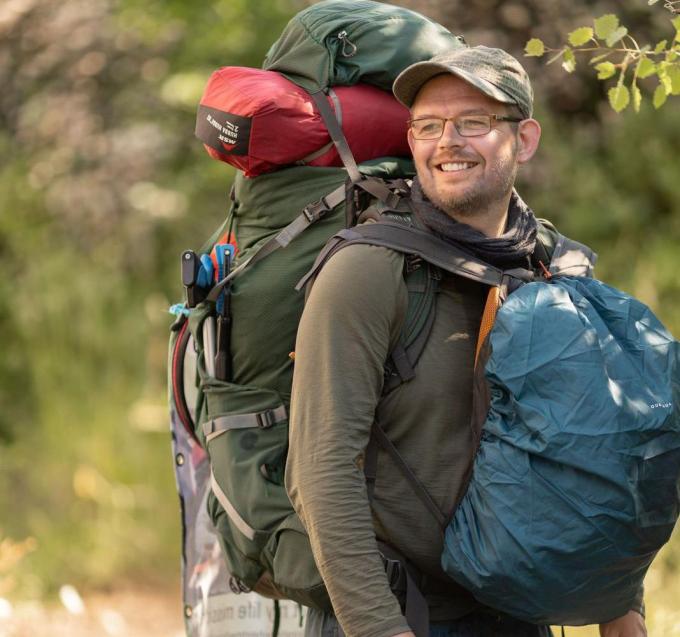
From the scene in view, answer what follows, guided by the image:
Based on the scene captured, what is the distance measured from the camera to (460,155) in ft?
8.14

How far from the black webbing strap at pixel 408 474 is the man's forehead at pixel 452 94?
0.69 meters

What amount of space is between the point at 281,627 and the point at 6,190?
6.38m

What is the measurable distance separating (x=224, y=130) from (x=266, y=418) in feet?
2.21

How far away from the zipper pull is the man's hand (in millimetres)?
1414

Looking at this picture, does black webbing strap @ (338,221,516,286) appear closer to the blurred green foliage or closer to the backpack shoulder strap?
the backpack shoulder strap

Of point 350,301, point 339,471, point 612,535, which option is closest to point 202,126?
point 350,301

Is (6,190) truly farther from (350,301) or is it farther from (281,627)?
(350,301)

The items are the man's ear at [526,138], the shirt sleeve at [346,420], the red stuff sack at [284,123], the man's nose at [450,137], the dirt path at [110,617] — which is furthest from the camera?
the dirt path at [110,617]

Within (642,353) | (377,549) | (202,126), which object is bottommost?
(377,549)

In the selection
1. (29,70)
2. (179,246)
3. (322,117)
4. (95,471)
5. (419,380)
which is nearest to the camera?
(419,380)

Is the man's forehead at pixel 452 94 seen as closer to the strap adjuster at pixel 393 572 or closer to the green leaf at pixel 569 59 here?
the green leaf at pixel 569 59

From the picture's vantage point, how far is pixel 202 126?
283 cm

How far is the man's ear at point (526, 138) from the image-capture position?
2.60m

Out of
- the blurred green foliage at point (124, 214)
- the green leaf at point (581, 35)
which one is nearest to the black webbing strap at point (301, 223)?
the green leaf at point (581, 35)
